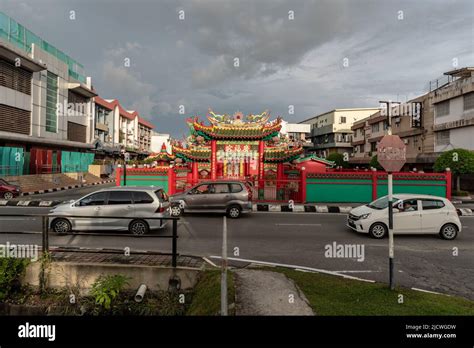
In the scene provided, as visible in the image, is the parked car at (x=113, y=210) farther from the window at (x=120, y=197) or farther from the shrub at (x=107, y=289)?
the shrub at (x=107, y=289)

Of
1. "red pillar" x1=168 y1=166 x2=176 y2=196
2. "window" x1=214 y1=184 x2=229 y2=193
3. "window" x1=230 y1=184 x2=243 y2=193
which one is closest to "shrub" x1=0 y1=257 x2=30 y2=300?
"window" x1=214 y1=184 x2=229 y2=193

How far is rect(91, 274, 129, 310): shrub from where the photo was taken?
5.21m

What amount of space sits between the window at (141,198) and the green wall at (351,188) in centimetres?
1180

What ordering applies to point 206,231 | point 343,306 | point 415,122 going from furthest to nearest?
point 415,122 → point 206,231 → point 343,306

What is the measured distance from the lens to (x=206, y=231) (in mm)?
10711

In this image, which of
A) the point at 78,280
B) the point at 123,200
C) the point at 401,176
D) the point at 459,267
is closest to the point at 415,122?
the point at 401,176

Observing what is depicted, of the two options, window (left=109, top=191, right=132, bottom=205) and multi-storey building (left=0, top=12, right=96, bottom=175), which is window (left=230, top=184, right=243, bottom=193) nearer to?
window (left=109, top=191, right=132, bottom=205)

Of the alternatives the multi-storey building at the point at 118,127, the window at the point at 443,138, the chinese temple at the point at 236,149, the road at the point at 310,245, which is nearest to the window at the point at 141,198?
the road at the point at 310,245

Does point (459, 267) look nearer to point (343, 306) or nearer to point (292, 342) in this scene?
point (343, 306)

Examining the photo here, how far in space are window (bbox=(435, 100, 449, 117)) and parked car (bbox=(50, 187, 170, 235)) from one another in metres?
33.1

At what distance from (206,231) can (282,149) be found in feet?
48.8

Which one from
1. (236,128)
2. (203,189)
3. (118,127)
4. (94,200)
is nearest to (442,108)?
(236,128)

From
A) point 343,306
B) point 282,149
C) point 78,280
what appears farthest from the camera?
point 282,149

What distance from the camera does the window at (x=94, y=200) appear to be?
9.96m
